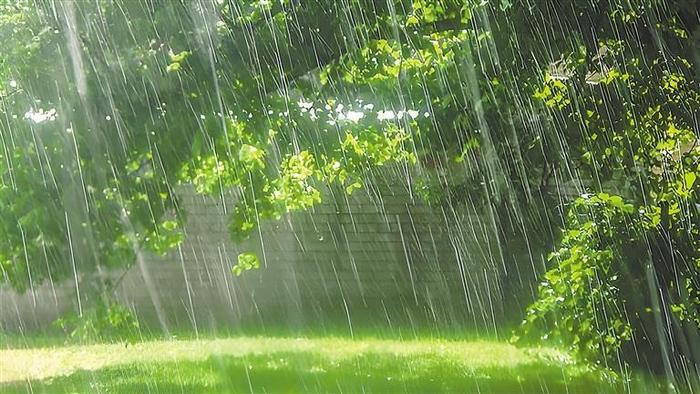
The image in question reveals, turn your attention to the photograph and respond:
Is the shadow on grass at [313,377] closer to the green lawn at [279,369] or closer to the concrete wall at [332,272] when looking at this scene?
the green lawn at [279,369]

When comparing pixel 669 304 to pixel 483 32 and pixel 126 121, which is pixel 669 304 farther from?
pixel 126 121

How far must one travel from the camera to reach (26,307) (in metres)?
2.01

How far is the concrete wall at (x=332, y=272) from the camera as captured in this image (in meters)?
2.06

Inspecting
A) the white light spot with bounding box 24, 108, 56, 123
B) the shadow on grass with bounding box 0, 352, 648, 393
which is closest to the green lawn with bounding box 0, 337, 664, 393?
the shadow on grass with bounding box 0, 352, 648, 393

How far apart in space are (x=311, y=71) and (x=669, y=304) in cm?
95

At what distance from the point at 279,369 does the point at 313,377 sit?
81 mm

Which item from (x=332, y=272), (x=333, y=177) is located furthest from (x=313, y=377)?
(x=333, y=177)

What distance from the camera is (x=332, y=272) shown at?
220 cm

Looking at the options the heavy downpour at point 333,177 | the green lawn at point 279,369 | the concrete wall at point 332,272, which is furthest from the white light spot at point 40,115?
the green lawn at point 279,369

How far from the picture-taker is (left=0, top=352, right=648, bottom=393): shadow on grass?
1938mm

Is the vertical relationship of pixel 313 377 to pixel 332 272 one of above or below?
below

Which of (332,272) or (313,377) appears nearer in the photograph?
(313,377)

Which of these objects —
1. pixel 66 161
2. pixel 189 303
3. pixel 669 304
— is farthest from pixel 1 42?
pixel 669 304

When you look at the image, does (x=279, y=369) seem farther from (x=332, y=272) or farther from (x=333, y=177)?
(x=333, y=177)
